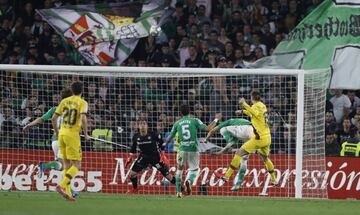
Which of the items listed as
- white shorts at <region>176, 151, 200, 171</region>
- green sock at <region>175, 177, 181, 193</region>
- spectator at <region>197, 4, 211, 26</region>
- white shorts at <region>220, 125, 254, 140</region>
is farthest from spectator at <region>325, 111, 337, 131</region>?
spectator at <region>197, 4, 211, 26</region>

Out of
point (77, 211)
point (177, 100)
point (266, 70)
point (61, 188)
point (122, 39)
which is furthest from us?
point (122, 39)

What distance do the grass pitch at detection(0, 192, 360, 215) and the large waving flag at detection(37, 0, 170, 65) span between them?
17.2ft

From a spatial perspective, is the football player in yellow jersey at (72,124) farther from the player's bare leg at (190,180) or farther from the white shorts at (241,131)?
the white shorts at (241,131)

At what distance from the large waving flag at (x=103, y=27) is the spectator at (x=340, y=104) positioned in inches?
168

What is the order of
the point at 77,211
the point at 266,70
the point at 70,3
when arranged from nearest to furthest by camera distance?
the point at 77,211 < the point at 266,70 < the point at 70,3

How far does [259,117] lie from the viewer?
856 inches

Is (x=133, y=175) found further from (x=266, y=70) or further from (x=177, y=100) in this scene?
(x=266, y=70)

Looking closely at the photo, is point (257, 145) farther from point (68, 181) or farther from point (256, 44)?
point (68, 181)

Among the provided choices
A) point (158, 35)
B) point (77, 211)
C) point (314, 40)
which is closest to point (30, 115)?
point (158, 35)

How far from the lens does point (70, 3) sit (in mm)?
27500

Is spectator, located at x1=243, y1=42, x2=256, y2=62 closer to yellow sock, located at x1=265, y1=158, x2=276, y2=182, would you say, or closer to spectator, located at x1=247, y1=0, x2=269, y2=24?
spectator, located at x1=247, y1=0, x2=269, y2=24

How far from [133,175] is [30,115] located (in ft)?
8.37

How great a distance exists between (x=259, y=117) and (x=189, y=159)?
1.62 meters

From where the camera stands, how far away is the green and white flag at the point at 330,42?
2277 centimetres
